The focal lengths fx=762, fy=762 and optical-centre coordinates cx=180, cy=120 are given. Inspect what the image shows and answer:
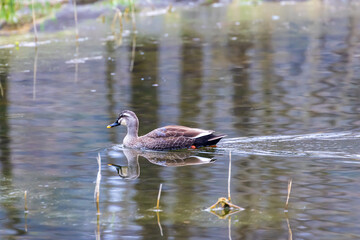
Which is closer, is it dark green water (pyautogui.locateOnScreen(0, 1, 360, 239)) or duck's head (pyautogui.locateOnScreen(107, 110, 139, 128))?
dark green water (pyautogui.locateOnScreen(0, 1, 360, 239))

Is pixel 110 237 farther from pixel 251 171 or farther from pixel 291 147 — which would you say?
pixel 291 147

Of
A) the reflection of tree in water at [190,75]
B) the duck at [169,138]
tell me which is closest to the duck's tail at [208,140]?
the duck at [169,138]

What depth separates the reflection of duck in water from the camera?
9062mm

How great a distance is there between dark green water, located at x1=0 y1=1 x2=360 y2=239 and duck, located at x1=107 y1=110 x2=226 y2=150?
0.16m

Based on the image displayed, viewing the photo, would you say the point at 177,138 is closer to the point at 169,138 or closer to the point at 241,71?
the point at 169,138

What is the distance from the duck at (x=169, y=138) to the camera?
10.1m

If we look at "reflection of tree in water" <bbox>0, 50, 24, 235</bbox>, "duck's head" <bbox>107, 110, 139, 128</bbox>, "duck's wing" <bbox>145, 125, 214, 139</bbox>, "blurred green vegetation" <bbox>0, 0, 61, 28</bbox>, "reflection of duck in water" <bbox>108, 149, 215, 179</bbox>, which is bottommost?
"reflection of duck in water" <bbox>108, 149, 215, 179</bbox>

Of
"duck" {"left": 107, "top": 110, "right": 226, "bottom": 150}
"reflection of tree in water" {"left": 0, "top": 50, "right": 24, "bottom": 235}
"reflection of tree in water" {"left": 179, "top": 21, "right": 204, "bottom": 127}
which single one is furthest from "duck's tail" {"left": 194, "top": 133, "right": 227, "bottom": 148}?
"reflection of tree in water" {"left": 0, "top": 50, "right": 24, "bottom": 235}

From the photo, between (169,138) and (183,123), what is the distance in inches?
53.7

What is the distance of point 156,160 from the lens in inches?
388

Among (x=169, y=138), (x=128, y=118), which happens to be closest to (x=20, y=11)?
(x=128, y=118)

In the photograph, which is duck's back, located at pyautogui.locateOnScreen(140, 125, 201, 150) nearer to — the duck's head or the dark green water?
the dark green water

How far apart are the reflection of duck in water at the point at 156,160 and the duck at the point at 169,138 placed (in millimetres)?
145

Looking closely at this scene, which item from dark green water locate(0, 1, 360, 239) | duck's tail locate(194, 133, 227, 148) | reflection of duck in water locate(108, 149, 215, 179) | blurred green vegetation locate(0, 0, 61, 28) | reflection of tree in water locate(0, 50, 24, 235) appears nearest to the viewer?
dark green water locate(0, 1, 360, 239)
